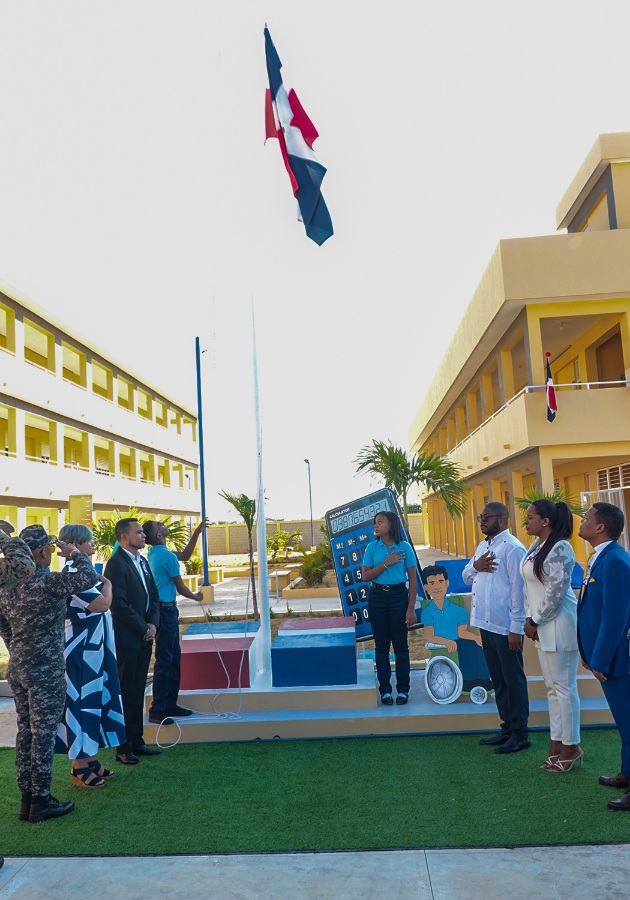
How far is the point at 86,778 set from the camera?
5090 millimetres

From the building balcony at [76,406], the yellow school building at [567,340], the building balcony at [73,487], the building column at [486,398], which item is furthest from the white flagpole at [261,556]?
the building balcony at [76,406]

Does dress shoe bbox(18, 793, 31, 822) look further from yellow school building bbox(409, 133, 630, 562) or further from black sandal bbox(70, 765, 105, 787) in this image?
yellow school building bbox(409, 133, 630, 562)

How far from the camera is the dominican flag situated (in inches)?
292

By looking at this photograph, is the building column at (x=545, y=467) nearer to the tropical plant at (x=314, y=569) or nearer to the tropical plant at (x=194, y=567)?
the tropical plant at (x=314, y=569)

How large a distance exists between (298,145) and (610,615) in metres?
5.55

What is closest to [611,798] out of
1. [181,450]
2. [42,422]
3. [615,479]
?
[615,479]

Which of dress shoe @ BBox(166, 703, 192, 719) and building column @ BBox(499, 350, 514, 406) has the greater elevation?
building column @ BBox(499, 350, 514, 406)

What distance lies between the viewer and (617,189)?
1659cm

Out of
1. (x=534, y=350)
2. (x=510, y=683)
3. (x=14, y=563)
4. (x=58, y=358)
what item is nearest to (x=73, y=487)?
(x=58, y=358)

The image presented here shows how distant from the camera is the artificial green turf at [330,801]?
3.98m

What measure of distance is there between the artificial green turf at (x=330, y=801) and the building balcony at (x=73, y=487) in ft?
56.2

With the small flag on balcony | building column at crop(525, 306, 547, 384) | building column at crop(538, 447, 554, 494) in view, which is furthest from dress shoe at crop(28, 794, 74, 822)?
building column at crop(525, 306, 547, 384)

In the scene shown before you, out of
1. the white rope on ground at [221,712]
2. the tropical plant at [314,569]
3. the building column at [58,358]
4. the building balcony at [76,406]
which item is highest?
the building column at [58,358]

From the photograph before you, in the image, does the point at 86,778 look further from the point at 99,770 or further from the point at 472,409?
the point at 472,409
